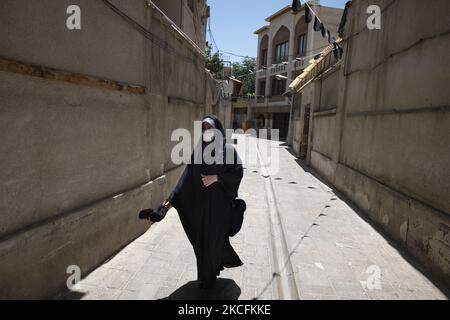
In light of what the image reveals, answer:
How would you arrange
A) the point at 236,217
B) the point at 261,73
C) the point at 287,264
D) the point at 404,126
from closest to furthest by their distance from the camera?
1. the point at 236,217
2. the point at 287,264
3. the point at 404,126
4. the point at 261,73

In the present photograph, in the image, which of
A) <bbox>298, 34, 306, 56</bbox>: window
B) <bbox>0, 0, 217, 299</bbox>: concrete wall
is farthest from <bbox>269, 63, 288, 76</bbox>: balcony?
<bbox>0, 0, 217, 299</bbox>: concrete wall

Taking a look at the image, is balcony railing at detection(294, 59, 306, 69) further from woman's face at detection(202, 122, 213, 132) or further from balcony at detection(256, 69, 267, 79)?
woman's face at detection(202, 122, 213, 132)

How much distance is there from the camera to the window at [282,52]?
33.7m

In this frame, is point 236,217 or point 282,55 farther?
point 282,55

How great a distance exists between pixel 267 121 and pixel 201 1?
2562cm

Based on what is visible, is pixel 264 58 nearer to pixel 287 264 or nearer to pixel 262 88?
pixel 262 88

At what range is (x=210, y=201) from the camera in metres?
3.42

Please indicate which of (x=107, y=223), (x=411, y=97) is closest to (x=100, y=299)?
(x=107, y=223)

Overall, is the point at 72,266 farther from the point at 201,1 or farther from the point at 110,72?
the point at 201,1

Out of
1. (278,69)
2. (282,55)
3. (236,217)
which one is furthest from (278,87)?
(236,217)

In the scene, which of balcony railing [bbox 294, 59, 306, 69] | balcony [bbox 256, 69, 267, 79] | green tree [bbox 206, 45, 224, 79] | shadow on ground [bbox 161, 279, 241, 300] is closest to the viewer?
shadow on ground [bbox 161, 279, 241, 300]

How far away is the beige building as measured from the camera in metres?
28.9

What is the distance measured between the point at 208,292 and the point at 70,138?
2075 millimetres

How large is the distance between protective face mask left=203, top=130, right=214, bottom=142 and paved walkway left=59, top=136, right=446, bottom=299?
62.1 inches
